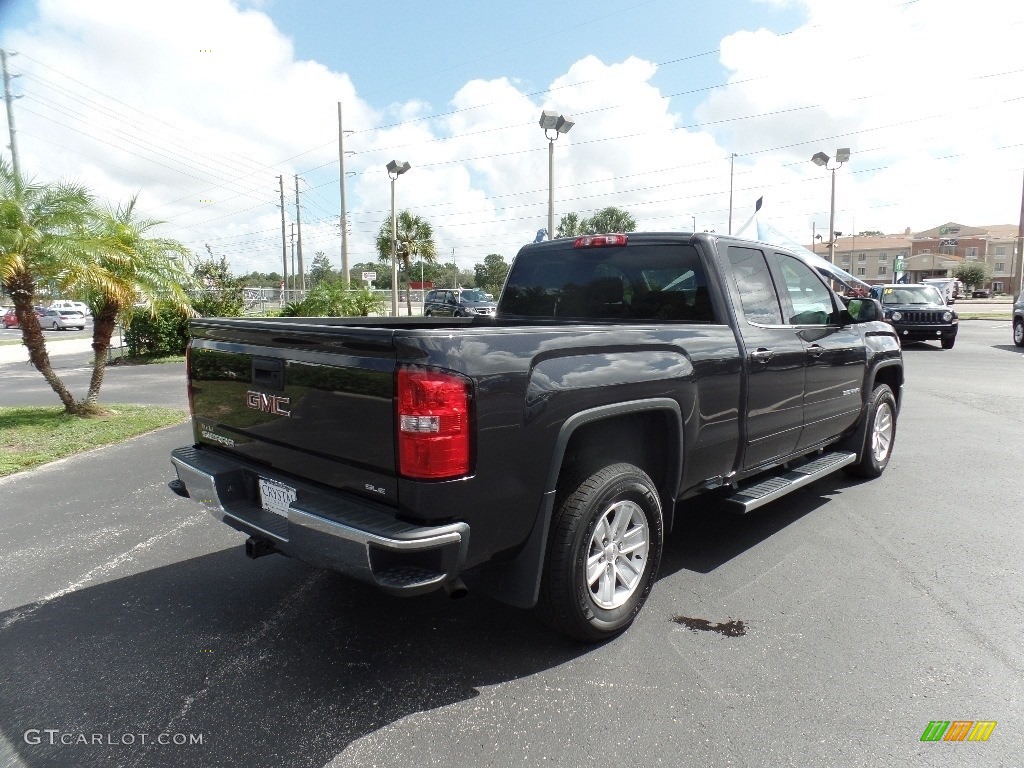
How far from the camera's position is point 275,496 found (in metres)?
3.15

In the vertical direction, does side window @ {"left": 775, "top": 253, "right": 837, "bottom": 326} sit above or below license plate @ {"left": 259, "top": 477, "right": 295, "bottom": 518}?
above

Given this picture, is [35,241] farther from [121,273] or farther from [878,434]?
[878,434]

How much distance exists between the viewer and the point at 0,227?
26.3ft

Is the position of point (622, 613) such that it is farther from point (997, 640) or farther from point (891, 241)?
point (891, 241)

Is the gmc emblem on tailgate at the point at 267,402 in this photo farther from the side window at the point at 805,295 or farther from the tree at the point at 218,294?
the tree at the point at 218,294

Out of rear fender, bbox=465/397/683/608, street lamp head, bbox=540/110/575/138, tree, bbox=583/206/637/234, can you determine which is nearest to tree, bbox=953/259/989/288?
tree, bbox=583/206/637/234

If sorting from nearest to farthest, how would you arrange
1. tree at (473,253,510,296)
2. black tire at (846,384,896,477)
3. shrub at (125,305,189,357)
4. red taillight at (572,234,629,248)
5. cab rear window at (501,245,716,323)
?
cab rear window at (501,245,716,323), red taillight at (572,234,629,248), black tire at (846,384,896,477), shrub at (125,305,189,357), tree at (473,253,510,296)

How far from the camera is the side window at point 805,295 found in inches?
185

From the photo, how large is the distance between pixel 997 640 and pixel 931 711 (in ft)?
2.79

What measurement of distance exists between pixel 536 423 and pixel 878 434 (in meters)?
4.53

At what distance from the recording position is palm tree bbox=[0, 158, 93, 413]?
805cm

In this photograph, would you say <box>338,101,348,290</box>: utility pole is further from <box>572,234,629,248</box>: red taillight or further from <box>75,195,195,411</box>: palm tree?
<box>572,234,629,248</box>: red taillight

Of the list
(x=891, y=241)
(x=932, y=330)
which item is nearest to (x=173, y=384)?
(x=932, y=330)

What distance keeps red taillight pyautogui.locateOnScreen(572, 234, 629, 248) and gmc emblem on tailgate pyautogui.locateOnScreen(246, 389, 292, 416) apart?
2302mm
